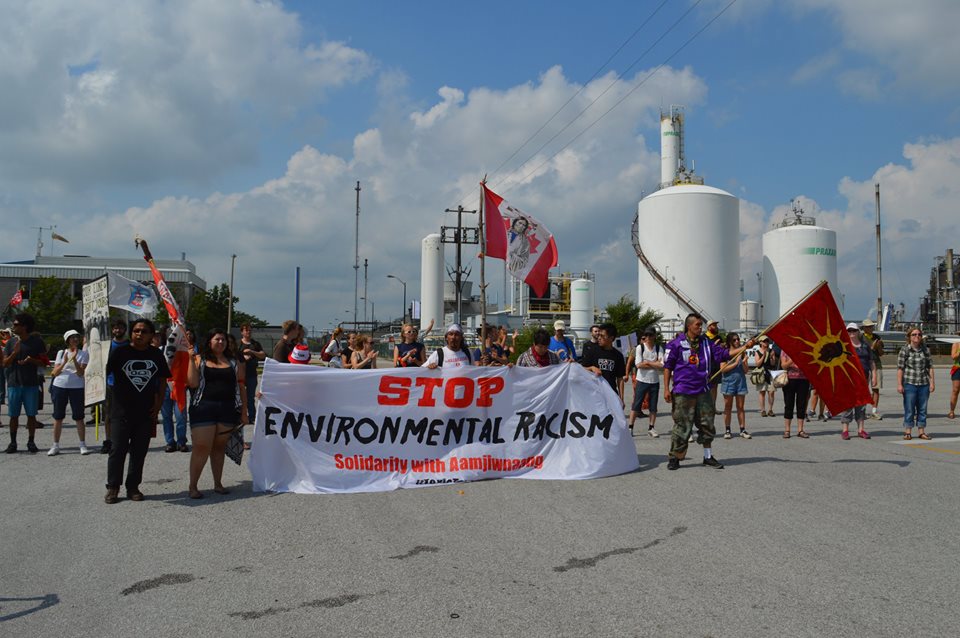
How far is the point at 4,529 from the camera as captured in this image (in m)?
6.16

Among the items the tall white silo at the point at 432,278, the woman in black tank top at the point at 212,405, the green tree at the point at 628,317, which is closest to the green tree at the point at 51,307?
the tall white silo at the point at 432,278

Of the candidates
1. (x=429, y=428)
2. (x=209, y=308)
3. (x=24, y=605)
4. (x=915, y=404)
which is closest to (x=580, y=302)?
(x=209, y=308)

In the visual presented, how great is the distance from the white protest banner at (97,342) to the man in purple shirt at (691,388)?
22.3 feet

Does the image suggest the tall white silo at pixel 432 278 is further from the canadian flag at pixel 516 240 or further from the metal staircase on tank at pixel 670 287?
the canadian flag at pixel 516 240

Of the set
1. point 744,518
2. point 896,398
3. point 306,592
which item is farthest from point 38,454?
point 896,398

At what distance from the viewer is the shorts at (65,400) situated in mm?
9914

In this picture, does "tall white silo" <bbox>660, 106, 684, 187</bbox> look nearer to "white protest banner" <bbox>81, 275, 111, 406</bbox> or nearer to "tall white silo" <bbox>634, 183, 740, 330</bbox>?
"tall white silo" <bbox>634, 183, 740, 330</bbox>

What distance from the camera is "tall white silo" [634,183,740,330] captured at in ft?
194

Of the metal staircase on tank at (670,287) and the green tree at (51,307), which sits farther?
the metal staircase on tank at (670,287)

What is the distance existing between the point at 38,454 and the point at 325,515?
585 centimetres

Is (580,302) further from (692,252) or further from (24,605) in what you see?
(24,605)

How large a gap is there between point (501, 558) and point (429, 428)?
305 cm

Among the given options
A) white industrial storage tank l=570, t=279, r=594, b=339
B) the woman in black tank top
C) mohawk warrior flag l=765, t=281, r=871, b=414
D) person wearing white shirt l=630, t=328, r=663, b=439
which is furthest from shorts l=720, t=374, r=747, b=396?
white industrial storage tank l=570, t=279, r=594, b=339

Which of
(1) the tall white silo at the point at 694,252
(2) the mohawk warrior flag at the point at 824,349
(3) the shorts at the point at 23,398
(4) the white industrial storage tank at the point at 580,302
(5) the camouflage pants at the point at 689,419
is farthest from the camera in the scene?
(4) the white industrial storage tank at the point at 580,302
